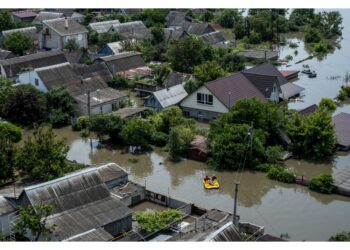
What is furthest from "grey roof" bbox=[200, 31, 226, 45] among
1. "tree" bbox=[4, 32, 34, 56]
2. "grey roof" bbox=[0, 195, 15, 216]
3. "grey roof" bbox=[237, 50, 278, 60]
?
"grey roof" bbox=[0, 195, 15, 216]

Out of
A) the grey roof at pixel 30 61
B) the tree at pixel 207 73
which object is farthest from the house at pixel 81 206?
the grey roof at pixel 30 61

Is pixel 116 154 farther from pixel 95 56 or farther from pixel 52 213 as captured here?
pixel 95 56

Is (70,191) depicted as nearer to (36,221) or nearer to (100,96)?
(36,221)

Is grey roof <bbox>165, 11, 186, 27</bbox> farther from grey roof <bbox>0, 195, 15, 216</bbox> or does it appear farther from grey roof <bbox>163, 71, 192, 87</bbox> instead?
grey roof <bbox>0, 195, 15, 216</bbox>

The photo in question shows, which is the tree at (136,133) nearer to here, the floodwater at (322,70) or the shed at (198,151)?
the shed at (198,151)

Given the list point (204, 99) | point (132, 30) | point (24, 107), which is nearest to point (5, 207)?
point (24, 107)
